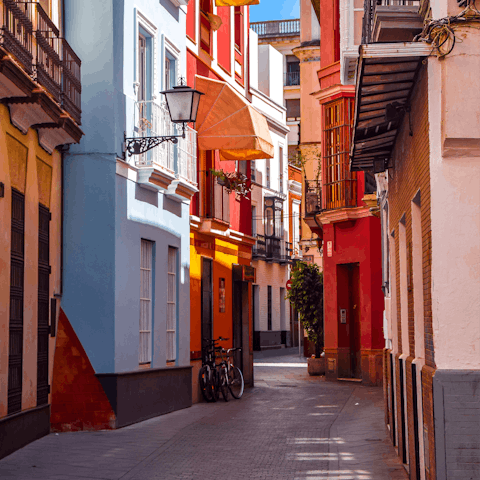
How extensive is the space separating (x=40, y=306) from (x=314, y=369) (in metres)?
14.8

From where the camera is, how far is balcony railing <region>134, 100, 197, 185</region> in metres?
15.3

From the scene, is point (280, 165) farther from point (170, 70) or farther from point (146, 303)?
point (146, 303)

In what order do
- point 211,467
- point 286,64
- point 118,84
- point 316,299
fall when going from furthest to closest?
point 286,64, point 316,299, point 118,84, point 211,467

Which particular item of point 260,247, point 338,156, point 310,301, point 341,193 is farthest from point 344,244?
point 260,247

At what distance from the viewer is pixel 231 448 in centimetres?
1181

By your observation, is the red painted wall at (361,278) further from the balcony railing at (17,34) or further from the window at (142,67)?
the balcony railing at (17,34)

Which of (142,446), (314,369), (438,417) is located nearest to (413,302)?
(438,417)

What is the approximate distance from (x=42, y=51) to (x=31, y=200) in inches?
80.0

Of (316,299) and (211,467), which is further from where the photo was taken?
(316,299)

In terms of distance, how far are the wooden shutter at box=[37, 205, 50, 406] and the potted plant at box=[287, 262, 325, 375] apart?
49.6ft

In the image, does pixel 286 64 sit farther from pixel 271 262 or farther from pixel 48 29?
pixel 48 29

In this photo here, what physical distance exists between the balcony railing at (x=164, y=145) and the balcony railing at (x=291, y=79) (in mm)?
36982

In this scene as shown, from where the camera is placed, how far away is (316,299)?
2822cm

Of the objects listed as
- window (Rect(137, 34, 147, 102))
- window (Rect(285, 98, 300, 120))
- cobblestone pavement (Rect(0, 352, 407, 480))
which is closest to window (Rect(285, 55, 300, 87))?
window (Rect(285, 98, 300, 120))
